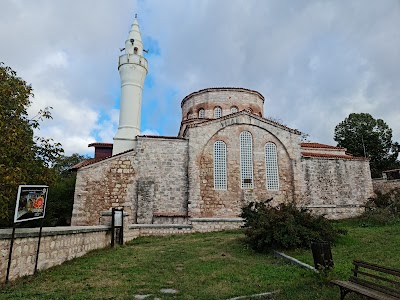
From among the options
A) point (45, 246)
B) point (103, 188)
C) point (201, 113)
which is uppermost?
point (201, 113)

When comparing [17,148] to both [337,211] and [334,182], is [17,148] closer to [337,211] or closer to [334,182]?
[337,211]

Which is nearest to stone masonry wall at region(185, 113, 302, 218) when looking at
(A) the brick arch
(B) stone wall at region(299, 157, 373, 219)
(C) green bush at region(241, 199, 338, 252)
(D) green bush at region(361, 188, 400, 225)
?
(A) the brick arch

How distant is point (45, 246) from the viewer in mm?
6391

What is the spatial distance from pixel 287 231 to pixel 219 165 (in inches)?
381

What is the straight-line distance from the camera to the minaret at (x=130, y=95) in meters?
20.2

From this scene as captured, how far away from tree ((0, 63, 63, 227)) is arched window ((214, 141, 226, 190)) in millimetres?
11299

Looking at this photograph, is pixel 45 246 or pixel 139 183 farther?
pixel 139 183

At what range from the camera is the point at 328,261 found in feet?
18.6

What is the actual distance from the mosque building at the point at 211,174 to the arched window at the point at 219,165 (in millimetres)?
61

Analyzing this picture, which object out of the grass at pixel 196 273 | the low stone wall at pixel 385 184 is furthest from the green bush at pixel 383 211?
the low stone wall at pixel 385 184

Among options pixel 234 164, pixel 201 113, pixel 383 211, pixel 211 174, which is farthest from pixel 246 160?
pixel 383 211

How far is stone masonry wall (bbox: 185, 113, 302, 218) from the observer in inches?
677

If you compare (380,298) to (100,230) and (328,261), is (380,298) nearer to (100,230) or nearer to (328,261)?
(328,261)

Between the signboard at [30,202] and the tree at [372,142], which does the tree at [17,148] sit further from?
the tree at [372,142]
